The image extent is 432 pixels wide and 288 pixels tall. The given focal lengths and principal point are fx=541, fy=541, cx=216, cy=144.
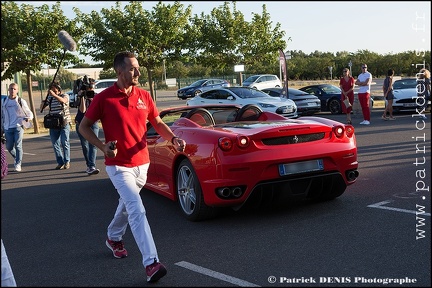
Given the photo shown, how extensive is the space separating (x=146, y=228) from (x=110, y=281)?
0.50m

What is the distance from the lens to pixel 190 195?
6043 millimetres

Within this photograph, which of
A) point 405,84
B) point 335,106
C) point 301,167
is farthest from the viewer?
point 335,106

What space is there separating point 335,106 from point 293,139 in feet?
53.7

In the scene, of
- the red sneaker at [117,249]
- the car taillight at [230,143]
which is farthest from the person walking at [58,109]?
the red sneaker at [117,249]

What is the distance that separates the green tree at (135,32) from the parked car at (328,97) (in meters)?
7.53

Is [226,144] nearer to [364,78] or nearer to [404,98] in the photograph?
[364,78]

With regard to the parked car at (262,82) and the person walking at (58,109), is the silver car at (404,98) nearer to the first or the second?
the person walking at (58,109)

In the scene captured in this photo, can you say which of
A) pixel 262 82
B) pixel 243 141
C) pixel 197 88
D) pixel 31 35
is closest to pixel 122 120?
pixel 243 141

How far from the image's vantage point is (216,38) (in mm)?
30719

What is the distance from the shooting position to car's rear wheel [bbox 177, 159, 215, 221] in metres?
5.80

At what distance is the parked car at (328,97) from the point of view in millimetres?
21547

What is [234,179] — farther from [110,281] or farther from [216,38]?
[216,38]

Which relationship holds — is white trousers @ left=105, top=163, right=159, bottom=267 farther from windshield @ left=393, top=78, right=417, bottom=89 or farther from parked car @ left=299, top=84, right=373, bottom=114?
parked car @ left=299, top=84, right=373, bottom=114

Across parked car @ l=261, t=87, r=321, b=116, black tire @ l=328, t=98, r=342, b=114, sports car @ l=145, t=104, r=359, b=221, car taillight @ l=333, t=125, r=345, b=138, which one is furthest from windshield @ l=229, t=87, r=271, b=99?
car taillight @ l=333, t=125, r=345, b=138
